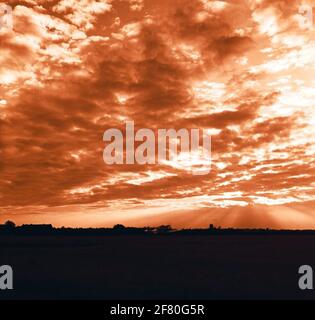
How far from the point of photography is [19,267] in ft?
304

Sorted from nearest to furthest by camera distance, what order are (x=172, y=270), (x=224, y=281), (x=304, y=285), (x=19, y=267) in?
(x=304, y=285) < (x=224, y=281) < (x=172, y=270) < (x=19, y=267)

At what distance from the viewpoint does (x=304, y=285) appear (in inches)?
2272

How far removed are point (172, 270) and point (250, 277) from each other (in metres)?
17.9
